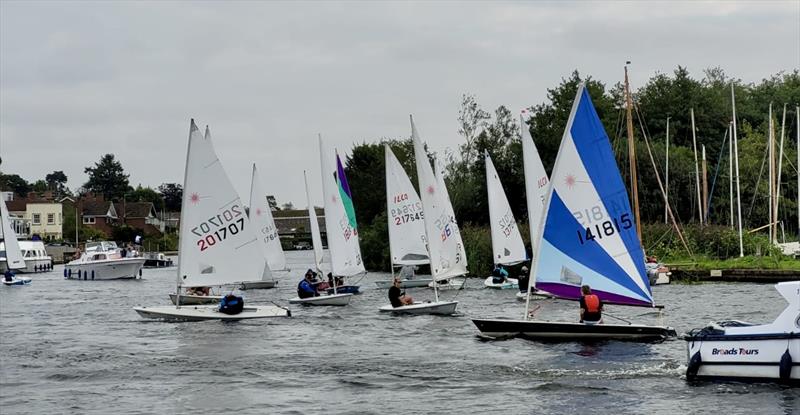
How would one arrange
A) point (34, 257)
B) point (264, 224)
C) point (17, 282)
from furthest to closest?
1. point (34, 257)
2. point (17, 282)
3. point (264, 224)

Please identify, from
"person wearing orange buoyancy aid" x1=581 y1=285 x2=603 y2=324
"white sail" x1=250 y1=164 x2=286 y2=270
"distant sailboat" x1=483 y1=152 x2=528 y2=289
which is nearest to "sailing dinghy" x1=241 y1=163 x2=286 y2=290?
"white sail" x1=250 y1=164 x2=286 y2=270

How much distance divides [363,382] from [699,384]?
785 centimetres

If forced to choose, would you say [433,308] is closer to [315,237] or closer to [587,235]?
[587,235]

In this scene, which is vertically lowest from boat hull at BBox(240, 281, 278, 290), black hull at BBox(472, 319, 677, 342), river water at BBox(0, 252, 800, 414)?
river water at BBox(0, 252, 800, 414)

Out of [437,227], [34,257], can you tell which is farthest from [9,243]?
[437,227]

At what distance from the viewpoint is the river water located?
23922mm

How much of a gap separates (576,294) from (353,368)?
258 inches

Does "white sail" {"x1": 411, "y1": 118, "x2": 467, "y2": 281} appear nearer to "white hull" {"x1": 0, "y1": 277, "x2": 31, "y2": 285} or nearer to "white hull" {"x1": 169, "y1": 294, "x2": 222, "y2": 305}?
"white hull" {"x1": 169, "y1": 294, "x2": 222, "y2": 305}

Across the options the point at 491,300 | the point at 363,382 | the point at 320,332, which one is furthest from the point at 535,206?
the point at 363,382

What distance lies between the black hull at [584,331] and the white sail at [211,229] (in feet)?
41.0

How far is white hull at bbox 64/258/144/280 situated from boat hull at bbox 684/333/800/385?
6666 centimetres

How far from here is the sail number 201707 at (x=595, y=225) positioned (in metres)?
30.9

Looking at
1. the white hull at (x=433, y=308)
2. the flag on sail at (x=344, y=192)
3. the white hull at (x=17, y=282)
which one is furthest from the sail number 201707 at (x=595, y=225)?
the white hull at (x=17, y=282)

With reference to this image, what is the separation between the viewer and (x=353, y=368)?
2967 centimetres
